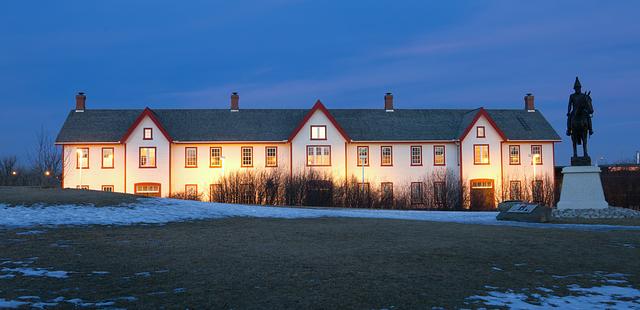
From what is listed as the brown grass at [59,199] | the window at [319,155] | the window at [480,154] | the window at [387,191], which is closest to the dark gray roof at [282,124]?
the window at [480,154]

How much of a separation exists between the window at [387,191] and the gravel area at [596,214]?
22.5 meters

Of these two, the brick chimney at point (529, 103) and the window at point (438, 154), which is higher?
the brick chimney at point (529, 103)

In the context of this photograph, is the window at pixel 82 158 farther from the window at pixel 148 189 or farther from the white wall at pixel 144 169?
the window at pixel 148 189

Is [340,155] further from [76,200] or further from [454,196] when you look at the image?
[76,200]

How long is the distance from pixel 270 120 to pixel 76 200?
105ft

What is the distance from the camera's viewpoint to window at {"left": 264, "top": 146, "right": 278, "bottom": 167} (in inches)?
2053

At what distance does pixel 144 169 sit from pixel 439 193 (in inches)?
1017

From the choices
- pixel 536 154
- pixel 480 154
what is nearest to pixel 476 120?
pixel 480 154

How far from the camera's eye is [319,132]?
52094 millimetres

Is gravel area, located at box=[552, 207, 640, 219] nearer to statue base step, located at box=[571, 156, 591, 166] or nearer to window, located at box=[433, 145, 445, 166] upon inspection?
statue base step, located at box=[571, 156, 591, 166]

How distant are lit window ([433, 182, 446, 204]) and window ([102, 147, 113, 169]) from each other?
28429 mm

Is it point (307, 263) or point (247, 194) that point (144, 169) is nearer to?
point (247, 194)

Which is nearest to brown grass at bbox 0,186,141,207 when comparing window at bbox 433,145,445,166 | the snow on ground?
the snow on ground

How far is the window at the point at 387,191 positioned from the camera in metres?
47.9
